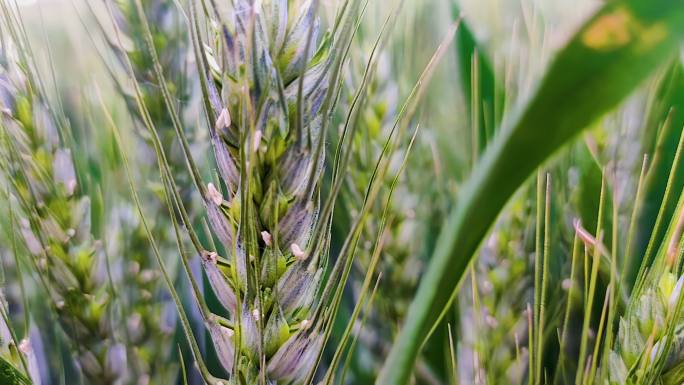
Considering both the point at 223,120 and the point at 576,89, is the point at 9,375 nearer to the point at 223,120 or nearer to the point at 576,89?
the point at 223,120

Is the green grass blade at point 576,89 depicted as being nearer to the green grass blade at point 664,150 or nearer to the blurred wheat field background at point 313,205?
the blurred wheat field background at point 313,205

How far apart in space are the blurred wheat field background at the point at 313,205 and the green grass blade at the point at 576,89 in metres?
0.06

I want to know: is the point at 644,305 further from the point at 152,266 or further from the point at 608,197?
the point at 152,266

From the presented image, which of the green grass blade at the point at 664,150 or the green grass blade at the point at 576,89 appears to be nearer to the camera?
the green grass blade at the point at 576,89

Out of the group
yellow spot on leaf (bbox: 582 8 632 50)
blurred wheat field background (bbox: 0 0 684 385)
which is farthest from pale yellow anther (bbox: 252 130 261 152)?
yellow spot on leaf (bbox: 582 8 632 50)

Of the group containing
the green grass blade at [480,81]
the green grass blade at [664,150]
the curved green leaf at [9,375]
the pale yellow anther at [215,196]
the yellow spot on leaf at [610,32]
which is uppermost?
the yellow spot on leaf at [610,32]

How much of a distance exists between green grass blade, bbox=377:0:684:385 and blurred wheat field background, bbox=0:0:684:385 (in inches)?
2.3

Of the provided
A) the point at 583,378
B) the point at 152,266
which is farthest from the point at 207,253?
the point at 583,378

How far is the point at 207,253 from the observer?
0.90 ft

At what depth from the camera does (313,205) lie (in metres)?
0.28

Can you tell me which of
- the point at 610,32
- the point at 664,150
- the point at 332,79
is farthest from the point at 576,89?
the point at 664,150

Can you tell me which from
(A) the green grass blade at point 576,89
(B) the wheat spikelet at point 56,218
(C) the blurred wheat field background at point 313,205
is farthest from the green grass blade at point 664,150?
(B) the wheat spikelet at point 56,218

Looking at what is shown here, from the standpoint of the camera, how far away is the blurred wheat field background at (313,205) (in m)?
0.27

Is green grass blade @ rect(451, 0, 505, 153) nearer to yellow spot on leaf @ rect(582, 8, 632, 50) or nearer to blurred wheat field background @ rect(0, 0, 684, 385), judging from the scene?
blurred wheat field background @ rect(0, 0, 684, 385)
